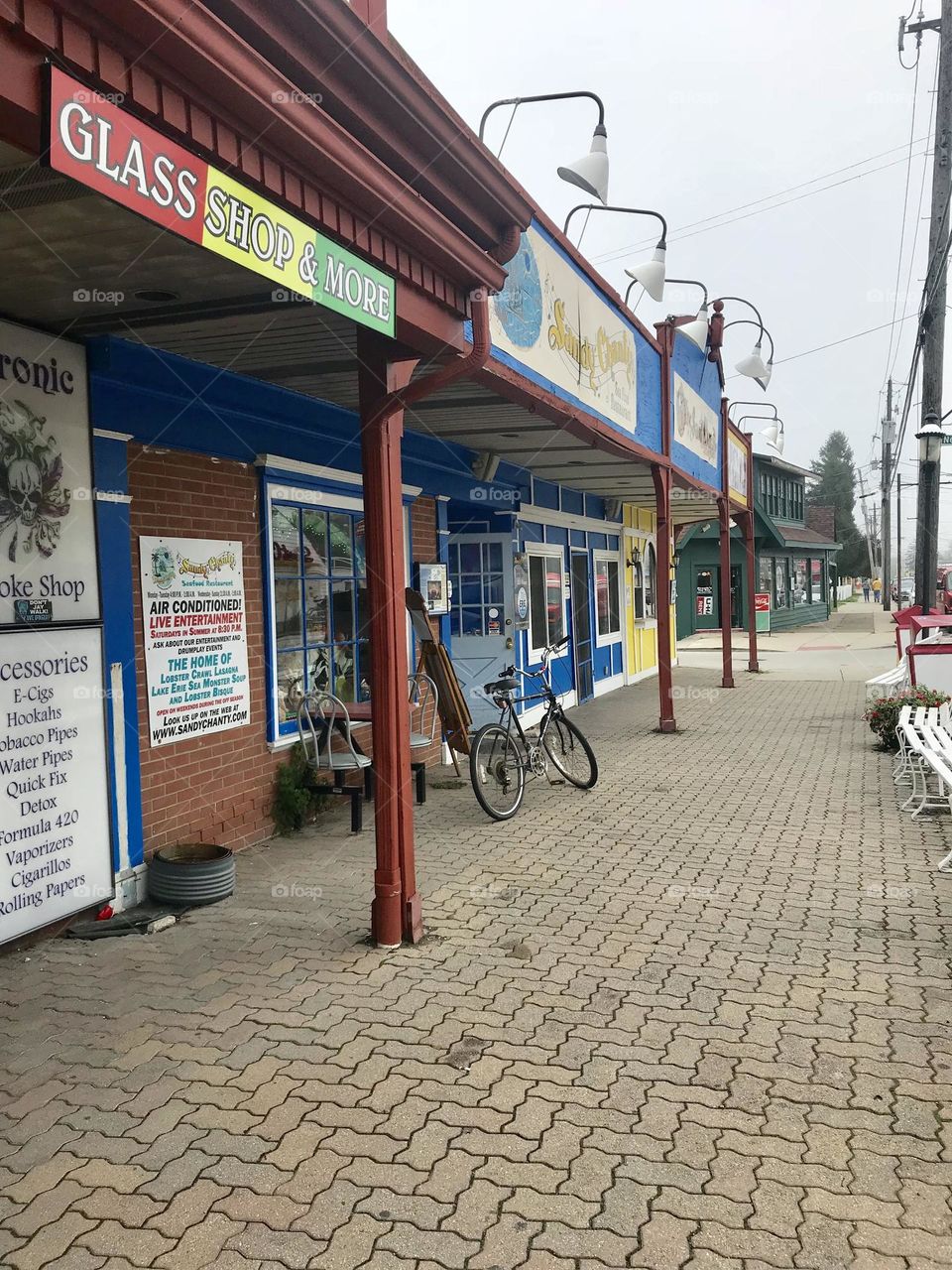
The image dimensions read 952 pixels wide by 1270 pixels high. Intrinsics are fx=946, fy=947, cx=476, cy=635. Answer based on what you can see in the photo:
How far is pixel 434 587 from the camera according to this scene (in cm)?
865

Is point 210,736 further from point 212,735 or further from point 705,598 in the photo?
point 705,598

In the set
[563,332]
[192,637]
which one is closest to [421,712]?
[192,637]

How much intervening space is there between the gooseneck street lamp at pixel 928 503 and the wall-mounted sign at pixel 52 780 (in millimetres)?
10642

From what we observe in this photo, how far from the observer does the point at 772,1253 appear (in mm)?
2391

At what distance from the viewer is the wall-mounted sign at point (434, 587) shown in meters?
8.49

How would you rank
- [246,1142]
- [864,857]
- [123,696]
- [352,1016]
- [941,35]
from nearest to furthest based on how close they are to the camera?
[246,1142], [352,1016], [123,696], [864,857], [941,35]

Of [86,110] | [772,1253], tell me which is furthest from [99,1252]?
[86,110]

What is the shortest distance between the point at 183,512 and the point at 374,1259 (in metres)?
4.08

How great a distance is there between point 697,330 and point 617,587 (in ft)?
14.4

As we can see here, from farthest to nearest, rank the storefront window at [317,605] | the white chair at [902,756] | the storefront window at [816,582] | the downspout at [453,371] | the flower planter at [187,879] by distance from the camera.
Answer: the storefront window at [816,582]
the white chair at [902,756]
the storefront window at [317,605]
the flower planter at [187,879]
the downspout at [453,371]

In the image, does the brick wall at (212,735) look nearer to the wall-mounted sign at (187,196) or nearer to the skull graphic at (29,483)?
the skull graphic at (29,483)

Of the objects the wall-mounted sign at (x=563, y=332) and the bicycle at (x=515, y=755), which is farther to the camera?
the bicycle at (x=515, y=755)

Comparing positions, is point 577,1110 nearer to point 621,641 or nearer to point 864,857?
point 864,857

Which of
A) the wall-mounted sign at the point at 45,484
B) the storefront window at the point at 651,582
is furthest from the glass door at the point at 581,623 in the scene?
the wall-mounted sign at the point at 45,484
